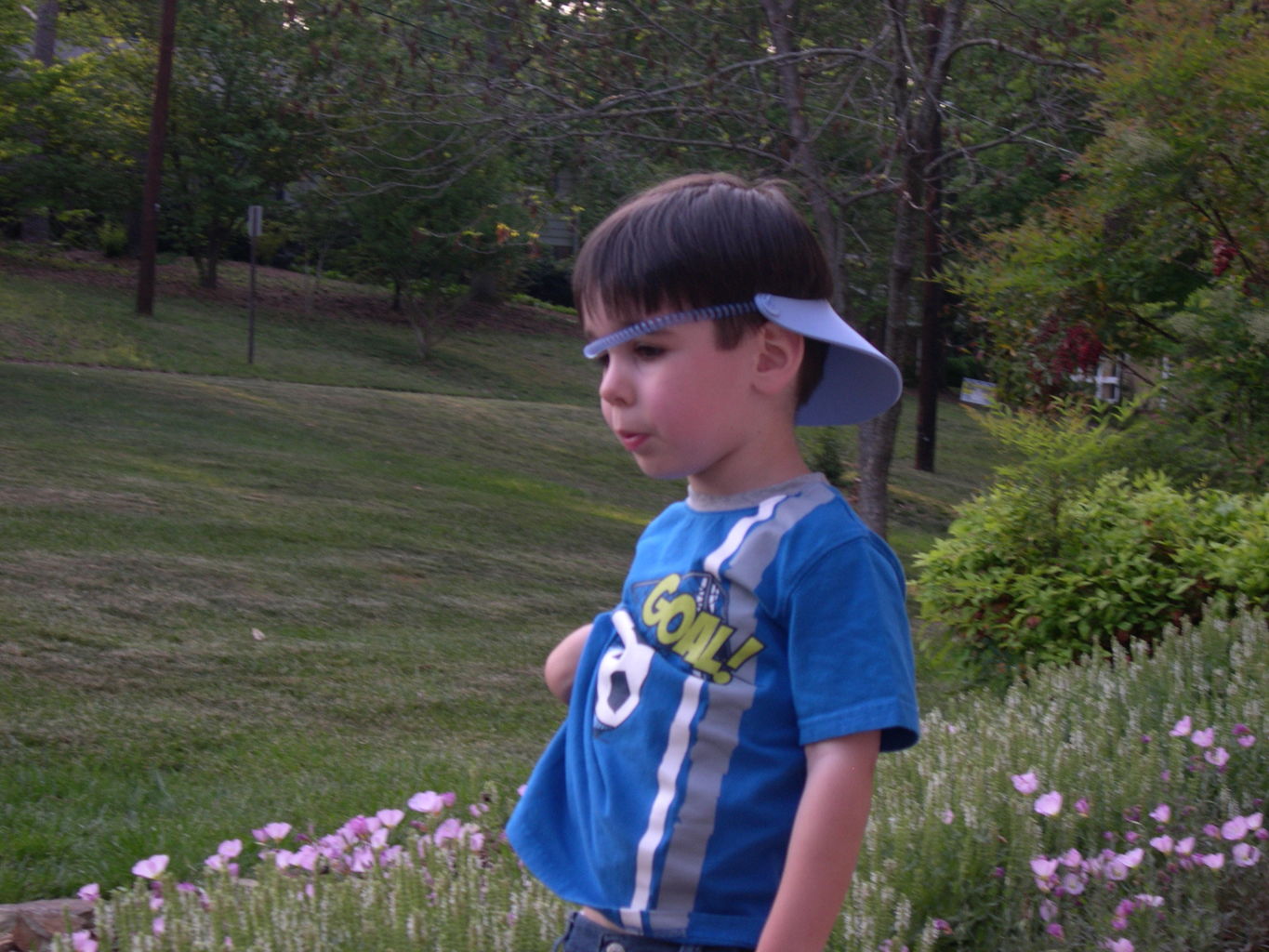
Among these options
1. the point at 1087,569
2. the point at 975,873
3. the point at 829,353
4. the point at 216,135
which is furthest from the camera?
the point at 216,135

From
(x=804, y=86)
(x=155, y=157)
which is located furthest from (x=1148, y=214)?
(x=155, y=157)

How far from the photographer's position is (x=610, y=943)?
64.4 inches

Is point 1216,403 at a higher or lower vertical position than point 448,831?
higher

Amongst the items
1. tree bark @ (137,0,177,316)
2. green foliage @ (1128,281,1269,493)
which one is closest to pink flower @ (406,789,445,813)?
green foliage @ (1128,281,1269,493)

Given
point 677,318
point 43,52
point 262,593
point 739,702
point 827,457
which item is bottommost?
point 262,593

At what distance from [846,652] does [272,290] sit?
107ft

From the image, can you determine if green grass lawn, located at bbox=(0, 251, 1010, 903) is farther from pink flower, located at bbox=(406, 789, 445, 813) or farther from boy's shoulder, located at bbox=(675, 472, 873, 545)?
boy's shoulder, located at bbox=(675, 472, 873, 545)

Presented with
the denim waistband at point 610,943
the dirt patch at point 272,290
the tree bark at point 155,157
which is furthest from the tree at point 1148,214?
the dirt patch at point 272,290

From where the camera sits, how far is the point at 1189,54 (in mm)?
7699

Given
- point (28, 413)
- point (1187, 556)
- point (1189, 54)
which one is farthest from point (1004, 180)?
point (28, 413)

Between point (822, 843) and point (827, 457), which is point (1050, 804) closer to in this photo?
point (822, 843)

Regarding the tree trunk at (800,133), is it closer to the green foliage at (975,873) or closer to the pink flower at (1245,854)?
the green foliage at (975,873)

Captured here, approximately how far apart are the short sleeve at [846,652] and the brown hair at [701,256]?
0.32 m

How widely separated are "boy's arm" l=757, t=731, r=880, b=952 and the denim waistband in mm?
149
